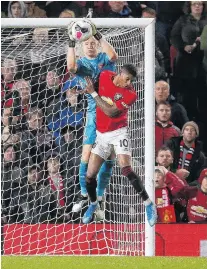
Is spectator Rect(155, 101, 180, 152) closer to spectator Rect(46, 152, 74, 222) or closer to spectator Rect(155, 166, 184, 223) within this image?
spectator Rect(155, 166, 184, 223)

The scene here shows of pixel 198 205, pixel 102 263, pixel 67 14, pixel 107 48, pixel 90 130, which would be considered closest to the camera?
pixel 102 263

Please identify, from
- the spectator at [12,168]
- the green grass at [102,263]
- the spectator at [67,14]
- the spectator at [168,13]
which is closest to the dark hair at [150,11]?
the spectator at [168,13]

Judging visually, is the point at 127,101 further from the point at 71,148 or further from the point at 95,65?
the point at 71,148

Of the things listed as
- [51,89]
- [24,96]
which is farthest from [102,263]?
[24,96]

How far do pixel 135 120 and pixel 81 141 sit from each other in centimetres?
71

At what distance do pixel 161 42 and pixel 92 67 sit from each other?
1981 mm

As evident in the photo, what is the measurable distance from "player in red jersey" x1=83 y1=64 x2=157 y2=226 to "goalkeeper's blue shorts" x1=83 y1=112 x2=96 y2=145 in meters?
0.05

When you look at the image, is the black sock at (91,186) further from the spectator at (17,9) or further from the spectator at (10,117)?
the spectator at (17,9)

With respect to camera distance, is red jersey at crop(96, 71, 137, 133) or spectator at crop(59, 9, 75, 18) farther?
spectator at crop(59, 9, 75, 18)

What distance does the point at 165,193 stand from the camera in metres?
11.1

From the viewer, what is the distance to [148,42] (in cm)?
1009

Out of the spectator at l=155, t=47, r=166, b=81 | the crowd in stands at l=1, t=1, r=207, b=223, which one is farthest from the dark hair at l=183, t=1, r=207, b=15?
the spectator at l=155, t=47, r=166, b=81

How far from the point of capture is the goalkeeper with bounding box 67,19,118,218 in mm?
10109

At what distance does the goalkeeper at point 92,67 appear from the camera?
33.2 feet
